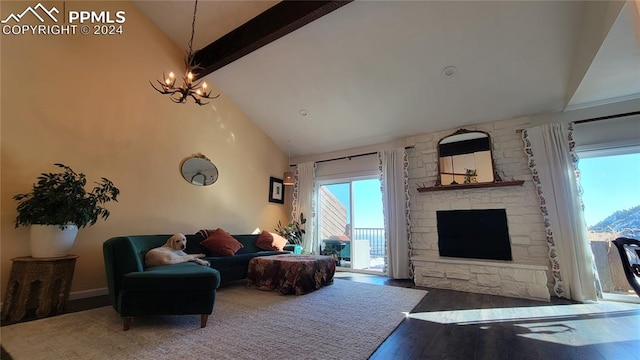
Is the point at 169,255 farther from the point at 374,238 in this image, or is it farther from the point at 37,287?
the point at 374,238

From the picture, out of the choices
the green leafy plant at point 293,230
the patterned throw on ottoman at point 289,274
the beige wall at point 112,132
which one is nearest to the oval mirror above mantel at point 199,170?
the beige wall at point 112,132

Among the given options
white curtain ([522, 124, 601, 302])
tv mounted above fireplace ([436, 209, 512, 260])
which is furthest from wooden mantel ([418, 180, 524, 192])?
tv mounted above fireplace ([436, 209, 512, 260])

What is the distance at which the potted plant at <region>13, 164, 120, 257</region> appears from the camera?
253 cm

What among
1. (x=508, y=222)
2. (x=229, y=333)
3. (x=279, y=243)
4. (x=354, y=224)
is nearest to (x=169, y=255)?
(x=229, y=333)

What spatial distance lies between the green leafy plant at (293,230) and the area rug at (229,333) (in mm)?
2552

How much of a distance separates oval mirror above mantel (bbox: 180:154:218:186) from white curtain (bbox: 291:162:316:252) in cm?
200

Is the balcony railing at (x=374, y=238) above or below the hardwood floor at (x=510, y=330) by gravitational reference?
above

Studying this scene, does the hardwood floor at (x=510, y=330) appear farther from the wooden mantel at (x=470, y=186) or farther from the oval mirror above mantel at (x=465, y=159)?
the oval mirror above mantel at (x=465, y=159)

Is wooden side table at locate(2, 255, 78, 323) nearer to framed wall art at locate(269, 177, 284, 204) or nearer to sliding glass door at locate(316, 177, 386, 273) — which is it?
framed wall art at locate(269, 177, 284, 204)

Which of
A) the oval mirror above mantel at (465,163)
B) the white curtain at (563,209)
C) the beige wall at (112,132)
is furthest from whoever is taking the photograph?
the oval mirror above mantel at (465,163)

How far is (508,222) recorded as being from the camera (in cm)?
387

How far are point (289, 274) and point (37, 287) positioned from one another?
2653 millimetres

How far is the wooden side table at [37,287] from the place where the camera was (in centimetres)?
240

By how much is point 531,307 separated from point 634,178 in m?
2.28
